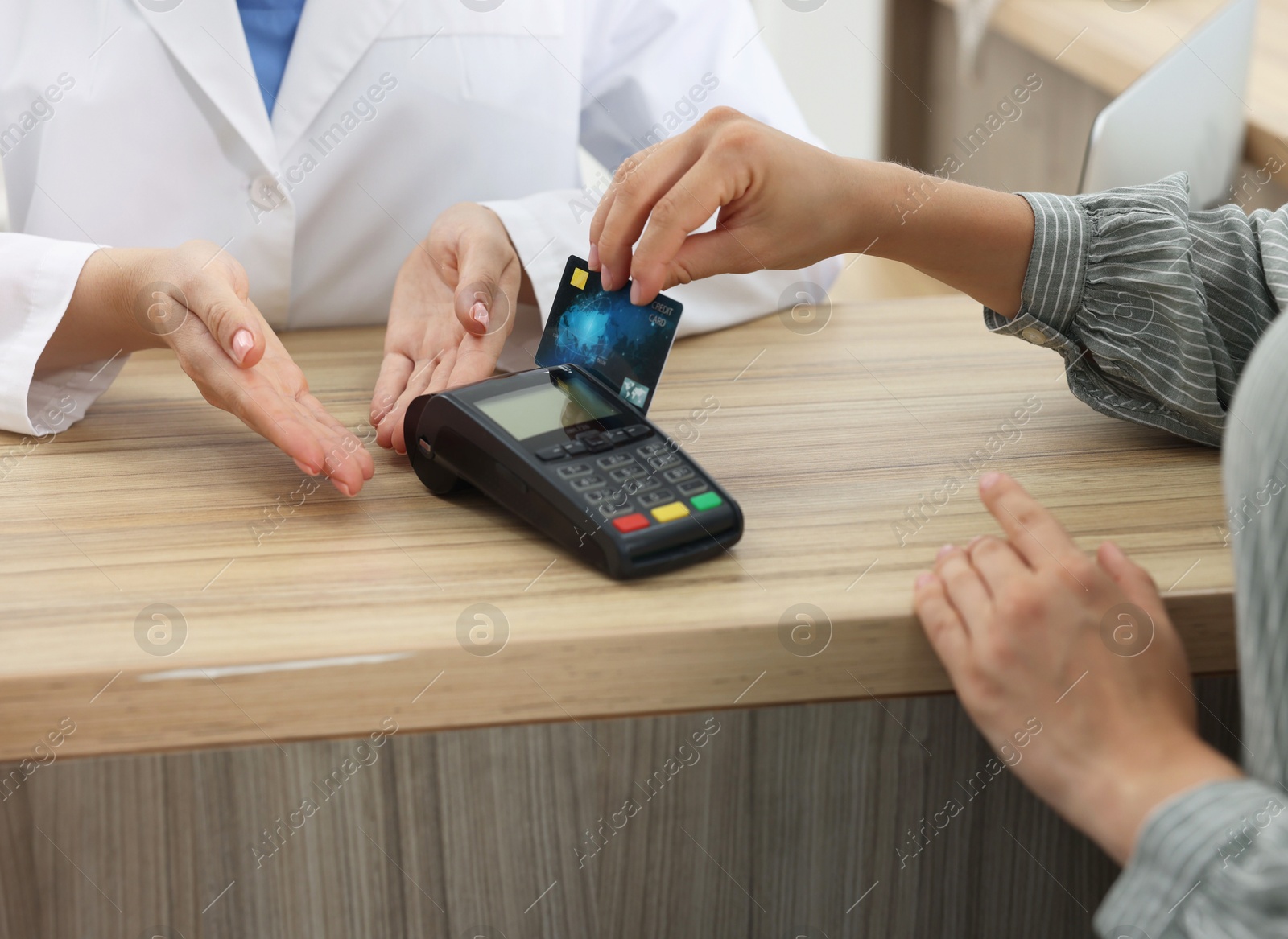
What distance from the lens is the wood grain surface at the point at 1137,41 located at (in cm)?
130

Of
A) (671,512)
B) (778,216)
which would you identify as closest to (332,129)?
(778,216)

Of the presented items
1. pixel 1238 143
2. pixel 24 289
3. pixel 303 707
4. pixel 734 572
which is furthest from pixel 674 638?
pixel 1238 143

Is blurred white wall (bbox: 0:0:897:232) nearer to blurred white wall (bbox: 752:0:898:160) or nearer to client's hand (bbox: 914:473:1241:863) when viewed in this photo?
blurred white wall (bbox: 752:0:898:160)

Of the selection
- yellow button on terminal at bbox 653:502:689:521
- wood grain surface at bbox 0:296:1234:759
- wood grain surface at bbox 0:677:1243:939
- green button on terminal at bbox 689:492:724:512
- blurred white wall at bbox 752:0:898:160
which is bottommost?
blurred white wall at bbox 752:0:898:160

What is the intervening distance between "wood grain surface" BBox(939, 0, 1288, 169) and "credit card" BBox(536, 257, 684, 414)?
3.16 ft

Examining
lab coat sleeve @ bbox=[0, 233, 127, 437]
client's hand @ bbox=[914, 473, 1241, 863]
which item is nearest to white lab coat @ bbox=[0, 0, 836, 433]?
lab coat sleeve @ bbox=[0, 233, 127, 437]

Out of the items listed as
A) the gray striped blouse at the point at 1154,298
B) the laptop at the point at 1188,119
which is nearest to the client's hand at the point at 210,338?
the gray striped blouse at the point at 1154,298

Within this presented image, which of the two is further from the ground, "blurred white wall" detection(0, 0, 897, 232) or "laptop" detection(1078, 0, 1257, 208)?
"laptop" detection(1078, 0, 1257, 208)

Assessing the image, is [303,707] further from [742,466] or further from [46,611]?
[742,466]

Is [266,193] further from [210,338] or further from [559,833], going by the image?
[559,833]

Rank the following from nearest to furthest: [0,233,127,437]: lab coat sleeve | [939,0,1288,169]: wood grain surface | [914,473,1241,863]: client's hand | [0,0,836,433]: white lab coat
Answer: [914,473,1241,863]: client's hand
[0,233,127,437]: lab coat sleeve
[0,0,836,433]: white lab coat
[939,0,1288,169]: wood grain surface

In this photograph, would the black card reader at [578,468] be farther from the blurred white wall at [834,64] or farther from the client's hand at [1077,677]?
the blurred white wall at [834,64]

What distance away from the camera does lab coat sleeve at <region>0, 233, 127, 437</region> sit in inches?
28.2

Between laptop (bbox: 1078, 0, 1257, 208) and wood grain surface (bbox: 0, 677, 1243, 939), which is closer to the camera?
wood grain surface (bbox: 0, 677, 1243, 939)
